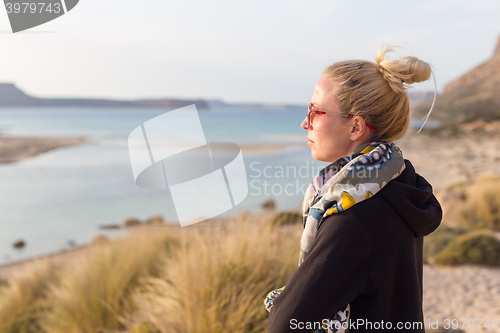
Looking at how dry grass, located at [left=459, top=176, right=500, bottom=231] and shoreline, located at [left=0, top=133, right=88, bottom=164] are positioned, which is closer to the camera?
dry grass, located at [left=459, top=176, right=500, bottom=231]

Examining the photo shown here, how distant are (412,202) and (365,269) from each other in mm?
316

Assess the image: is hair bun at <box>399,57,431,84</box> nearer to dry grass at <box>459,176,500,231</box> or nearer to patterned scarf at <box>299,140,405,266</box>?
patterned scarf at <box>299,140,405,266</box>

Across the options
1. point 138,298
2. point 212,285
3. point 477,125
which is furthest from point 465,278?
point 477,125

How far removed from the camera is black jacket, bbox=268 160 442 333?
101 centimetres

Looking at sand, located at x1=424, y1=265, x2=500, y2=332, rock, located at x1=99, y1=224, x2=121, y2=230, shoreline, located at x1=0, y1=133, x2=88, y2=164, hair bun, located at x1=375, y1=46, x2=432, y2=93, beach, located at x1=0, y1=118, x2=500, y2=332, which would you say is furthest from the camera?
shoreline, located at x1=0, y1=133, x2=88, y2=164

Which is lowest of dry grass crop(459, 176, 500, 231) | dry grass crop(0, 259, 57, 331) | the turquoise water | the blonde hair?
the turquoise water

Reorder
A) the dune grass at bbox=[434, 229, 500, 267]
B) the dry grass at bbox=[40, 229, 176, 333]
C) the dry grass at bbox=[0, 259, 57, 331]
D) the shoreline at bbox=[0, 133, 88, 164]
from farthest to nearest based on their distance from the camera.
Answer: the shoreline at bbox=[0, 133, 88, 164], the dune grass at bbox=[434, 229, 500, 267], the dry grass at bbox=[0, 259, 57, 331], the dry grass at bbox=[40, 229, 176, 333]

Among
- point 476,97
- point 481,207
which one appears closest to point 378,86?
point 481,207

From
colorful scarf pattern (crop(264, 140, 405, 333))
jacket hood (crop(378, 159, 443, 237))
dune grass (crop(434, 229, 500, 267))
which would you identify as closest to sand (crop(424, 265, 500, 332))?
dune grass (crop(434, 229, 500, 267))

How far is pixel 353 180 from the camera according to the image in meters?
1.09

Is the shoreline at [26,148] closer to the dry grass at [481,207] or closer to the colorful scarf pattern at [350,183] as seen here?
the dry grass at [481,207]

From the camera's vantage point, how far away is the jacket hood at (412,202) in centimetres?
110

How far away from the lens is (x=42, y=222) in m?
11.6

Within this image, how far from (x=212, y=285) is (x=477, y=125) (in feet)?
142
